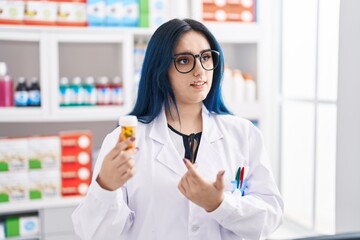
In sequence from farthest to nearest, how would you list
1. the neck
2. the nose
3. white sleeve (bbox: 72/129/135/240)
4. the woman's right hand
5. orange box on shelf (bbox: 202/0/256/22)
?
orange box on shelf (bbox: 202/0/256/22) → the neck → the nose → white sleeve (bbox: 72/129/135/240) → the woman's right hand

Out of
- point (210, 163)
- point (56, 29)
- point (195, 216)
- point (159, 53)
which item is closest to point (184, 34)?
point (159, 53)

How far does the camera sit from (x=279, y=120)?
3.19m

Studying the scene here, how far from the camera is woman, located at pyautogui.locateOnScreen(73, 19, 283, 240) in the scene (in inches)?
54.1

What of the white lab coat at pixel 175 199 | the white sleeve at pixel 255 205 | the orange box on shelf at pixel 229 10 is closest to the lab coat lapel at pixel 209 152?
the white lab coat at pixel 175 199

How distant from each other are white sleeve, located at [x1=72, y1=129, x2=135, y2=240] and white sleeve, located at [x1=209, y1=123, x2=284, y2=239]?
0.91 feet

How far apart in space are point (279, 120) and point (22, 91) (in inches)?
67.7

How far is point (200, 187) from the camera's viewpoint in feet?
4.07

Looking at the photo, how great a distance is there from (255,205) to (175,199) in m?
0.25

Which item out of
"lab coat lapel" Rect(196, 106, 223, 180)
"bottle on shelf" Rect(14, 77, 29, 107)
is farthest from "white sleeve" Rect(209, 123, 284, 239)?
"bottle on shelf" Rect(14, 77, 29, 107)

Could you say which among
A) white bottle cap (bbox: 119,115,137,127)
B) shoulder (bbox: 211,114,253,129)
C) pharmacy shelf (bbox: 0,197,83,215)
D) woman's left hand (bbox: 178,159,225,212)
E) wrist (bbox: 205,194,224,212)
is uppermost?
white bottle cap (bbox: 119,115,137,127)

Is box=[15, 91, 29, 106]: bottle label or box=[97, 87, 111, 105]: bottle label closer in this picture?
box=[15, 91, 29, 106]: bottle label

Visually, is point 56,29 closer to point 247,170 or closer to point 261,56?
point 261,56

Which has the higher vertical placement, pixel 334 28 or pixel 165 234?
pixel 334 28

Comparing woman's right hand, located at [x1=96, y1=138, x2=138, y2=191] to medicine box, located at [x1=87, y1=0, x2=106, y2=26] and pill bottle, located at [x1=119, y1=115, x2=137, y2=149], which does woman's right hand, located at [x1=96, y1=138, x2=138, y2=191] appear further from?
medicine box, located at [x1=87, y1=0, x2=106, y2=26]
